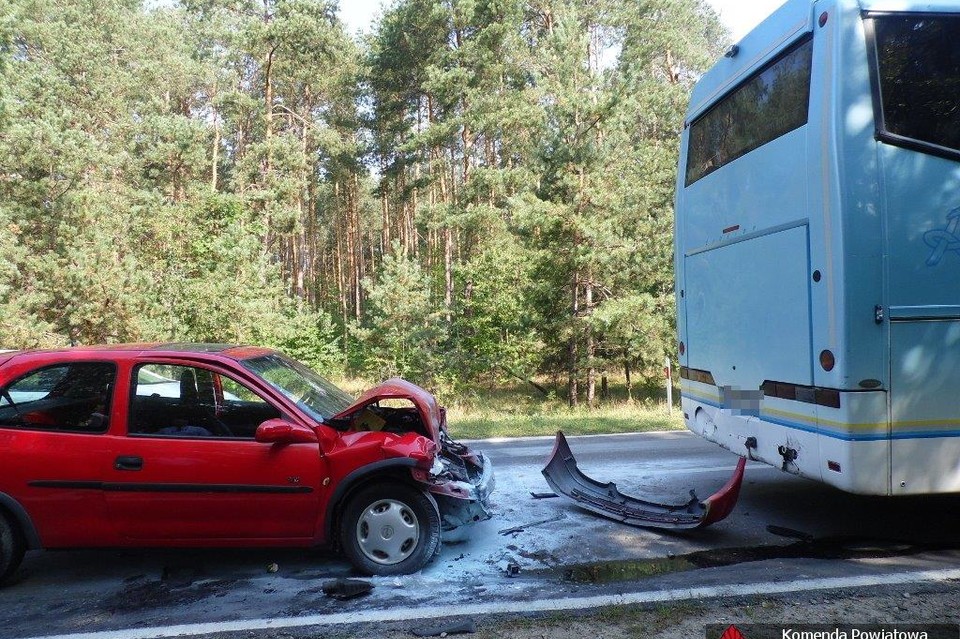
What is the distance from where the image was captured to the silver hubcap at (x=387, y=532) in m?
4.45

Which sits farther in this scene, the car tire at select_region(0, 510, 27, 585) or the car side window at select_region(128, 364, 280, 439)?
the car side window at select_region(128, 364, 280, 439)

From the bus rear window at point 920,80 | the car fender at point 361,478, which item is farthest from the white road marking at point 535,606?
the bus rear window at point 920,80

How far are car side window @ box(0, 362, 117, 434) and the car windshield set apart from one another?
962mm

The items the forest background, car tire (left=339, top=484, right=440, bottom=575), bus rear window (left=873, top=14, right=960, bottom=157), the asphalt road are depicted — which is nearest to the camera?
the asphalt road

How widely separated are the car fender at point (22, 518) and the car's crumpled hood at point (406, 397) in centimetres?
207

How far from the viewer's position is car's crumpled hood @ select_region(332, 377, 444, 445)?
4656 millimetres

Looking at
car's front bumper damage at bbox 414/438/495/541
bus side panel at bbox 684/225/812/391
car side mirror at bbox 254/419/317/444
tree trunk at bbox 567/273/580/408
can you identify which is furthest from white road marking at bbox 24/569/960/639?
tree trunk at bbox 567/273/580/408

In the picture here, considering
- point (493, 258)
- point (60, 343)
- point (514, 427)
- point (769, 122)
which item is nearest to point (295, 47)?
point (493, 258)

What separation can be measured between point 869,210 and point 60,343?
68.5 ft

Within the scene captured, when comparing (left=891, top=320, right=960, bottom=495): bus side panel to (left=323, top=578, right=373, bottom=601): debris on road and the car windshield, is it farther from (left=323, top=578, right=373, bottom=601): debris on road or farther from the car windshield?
the car windshield

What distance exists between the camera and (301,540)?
443 cm

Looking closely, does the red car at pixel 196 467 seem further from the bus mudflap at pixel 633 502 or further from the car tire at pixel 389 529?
the bus mudflap at pixel 633 502

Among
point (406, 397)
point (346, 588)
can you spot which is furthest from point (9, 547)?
point (406, 397)

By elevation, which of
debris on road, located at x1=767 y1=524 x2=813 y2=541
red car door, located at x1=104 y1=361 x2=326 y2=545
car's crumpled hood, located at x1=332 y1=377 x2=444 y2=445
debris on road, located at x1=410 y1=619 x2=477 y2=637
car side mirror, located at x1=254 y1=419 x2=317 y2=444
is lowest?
debris on road, located at x1=410 y1=619 x2=477 y2=637
